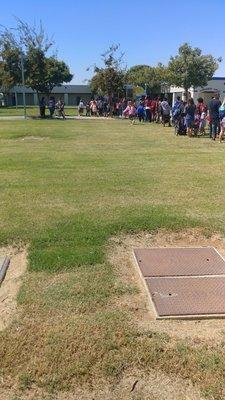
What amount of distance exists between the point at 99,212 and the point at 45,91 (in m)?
29.2

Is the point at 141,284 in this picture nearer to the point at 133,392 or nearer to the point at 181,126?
the point at 133,392

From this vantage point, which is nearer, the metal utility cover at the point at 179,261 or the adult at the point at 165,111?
the metal utility cover at the point at 179,261

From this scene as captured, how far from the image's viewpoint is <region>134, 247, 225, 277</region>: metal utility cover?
15.1 feet

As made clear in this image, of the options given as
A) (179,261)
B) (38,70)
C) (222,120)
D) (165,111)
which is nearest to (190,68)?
(38,70)

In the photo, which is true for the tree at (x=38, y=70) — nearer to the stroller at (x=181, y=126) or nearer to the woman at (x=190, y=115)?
the stroller at (x=181, y=126)

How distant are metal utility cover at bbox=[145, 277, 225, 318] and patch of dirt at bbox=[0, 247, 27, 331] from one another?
46.8 inches

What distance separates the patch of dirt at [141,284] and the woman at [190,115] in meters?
12.7

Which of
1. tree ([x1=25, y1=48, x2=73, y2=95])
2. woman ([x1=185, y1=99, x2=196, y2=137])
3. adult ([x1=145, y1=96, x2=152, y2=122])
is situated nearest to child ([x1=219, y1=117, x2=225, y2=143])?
woman ([x1=185, y1=99, x2=196, y2=137])

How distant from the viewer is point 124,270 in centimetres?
468

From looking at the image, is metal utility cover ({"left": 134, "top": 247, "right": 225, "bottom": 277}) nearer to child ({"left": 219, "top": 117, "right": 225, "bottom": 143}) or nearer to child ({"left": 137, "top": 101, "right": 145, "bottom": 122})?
child ({"left": 219, "top": 117, "right": 225, "bottom": 143})

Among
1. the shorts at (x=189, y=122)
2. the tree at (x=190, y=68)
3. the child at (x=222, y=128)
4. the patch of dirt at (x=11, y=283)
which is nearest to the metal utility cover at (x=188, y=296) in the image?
the patch of dirt at (x=11, y=283)

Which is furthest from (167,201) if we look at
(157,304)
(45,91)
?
(45,91)

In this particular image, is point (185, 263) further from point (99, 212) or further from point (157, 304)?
point (99, 212)

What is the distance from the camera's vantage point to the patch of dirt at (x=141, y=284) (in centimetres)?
357
